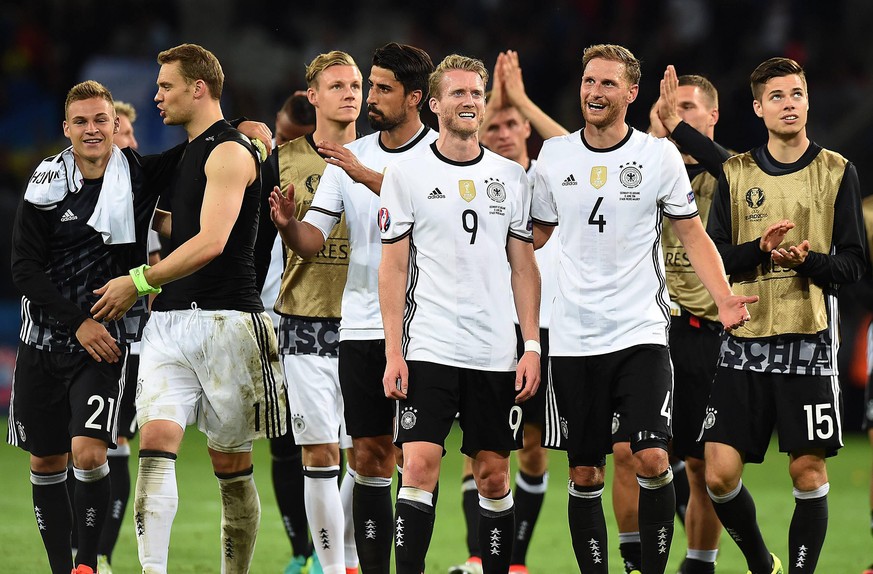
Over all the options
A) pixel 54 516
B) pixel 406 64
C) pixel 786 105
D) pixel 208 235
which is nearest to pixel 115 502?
pixel 54 516

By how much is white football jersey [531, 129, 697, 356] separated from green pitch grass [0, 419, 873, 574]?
7.12 ft

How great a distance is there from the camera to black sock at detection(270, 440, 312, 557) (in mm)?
6934

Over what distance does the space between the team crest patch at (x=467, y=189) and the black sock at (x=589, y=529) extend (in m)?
1.35

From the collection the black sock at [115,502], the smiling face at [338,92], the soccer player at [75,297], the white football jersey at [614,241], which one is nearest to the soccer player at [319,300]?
the smiling face at [338,92]

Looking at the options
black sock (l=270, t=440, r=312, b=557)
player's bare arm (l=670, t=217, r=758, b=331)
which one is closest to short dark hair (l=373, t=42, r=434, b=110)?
player's bare arm (l=670, t=217, r=758, b=331)

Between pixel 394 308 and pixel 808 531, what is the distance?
2.10 metres

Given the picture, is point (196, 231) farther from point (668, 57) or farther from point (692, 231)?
point (668, 57)

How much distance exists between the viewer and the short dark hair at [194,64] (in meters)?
5.50

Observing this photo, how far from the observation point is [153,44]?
1692cm

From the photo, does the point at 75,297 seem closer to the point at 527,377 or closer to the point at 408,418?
the point at 408,418

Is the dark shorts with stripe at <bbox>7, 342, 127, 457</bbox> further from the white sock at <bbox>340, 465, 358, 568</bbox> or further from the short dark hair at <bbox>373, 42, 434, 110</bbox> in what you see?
the short dark hair at <bbox>373, 42, 434, 110</bbox>

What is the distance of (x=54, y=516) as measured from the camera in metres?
5.81

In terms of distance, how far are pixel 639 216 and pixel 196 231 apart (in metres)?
1.88

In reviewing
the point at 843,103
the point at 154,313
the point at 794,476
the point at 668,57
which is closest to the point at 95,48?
the point at 668,57
